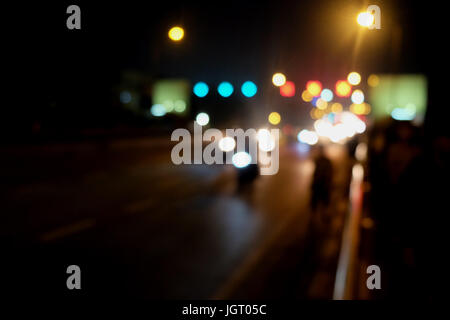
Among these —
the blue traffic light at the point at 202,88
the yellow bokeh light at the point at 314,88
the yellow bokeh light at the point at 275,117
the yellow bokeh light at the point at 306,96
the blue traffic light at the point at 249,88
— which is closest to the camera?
the yellow bokeh light at the point at 314,88

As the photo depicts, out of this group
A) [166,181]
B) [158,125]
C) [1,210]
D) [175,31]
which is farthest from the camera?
[158,125]

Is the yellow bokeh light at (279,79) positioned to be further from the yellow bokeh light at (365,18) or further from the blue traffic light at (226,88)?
the yellow bokeh light at (365,18)

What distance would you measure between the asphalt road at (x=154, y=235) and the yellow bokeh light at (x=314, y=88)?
9.44ft

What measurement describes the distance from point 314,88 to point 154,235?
4.83 m

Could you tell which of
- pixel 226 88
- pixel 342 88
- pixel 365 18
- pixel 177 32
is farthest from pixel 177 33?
pixel 342 88

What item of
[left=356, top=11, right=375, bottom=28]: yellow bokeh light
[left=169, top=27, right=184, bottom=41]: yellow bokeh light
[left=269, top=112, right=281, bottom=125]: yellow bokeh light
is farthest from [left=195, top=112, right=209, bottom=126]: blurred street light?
[left=356, top=11, right=375, bottom=28]: yellow bokeh light

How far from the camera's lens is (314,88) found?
13.6 metres

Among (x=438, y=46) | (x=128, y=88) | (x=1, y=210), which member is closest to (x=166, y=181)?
(x=1, y=210)

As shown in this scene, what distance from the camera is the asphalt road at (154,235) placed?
812 centimetres

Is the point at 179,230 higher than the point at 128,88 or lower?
lower

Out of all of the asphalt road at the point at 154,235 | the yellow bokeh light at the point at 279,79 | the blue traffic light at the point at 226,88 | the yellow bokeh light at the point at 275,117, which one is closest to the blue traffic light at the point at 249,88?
the blue traffic light at the point at 226,88

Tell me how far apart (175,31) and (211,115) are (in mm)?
13596

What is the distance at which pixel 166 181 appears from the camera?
22922 mm
